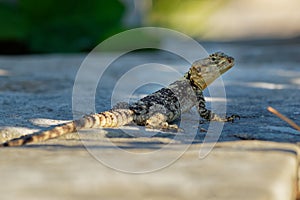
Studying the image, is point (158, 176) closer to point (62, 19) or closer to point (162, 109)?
point (162, 109)

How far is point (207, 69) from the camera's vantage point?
3.64m

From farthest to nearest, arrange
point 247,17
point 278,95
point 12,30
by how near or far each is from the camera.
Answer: point 247,17 → point 12,30 → point 278,95

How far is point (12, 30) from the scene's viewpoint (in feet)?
22.2

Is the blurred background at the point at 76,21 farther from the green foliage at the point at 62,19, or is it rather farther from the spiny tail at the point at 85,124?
the spiny tail at the point at 85,124

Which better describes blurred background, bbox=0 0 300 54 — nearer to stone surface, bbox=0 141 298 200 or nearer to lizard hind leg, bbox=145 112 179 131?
lizard hind leg, bbox=145 112 179 131

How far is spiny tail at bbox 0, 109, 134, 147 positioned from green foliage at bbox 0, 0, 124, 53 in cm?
384

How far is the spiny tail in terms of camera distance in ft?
8.49

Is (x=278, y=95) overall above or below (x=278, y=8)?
below

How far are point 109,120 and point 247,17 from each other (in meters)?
10.0

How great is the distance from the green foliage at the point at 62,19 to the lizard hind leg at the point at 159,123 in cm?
381

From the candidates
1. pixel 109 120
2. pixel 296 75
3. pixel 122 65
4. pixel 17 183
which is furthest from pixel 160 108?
pixel 122 65

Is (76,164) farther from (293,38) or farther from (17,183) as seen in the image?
(293,38)

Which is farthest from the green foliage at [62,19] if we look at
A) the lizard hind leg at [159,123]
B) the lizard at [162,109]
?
the lizard hind leg at [159,123]

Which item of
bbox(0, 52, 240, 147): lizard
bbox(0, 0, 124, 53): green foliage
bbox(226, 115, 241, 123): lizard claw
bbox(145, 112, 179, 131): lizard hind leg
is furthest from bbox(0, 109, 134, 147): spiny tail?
bbox(0, 0, 124, 53): green foliage
